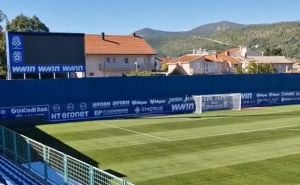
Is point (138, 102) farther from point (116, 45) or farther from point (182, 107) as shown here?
point (116, 45)

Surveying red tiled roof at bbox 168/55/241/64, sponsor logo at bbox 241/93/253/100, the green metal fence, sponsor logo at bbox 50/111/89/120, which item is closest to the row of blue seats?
the green metal fence

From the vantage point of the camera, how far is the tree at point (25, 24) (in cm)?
7669

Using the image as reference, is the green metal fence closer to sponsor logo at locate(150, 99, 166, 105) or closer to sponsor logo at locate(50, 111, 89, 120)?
sponsor logo at locate(50, 111, 89, 120)

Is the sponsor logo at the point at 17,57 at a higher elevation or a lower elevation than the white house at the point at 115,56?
lower

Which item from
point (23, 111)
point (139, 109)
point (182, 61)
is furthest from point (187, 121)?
point (182, 61)

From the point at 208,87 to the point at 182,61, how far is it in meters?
49.3

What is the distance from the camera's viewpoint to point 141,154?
1814 centimetres

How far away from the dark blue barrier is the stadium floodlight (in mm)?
752

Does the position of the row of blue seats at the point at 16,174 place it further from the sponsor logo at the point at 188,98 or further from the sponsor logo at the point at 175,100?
the sponsor logo at the point at 188,98

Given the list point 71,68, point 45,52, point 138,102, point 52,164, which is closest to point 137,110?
point 138,102

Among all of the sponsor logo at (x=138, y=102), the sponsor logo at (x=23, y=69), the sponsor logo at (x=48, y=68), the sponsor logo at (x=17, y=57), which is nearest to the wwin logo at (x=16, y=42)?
the sponsor logo at (x=17, y=57)

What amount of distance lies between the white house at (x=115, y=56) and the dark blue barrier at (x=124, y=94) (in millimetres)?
34602

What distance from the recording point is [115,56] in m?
72.6

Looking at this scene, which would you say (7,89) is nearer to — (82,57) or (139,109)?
(82,57)
